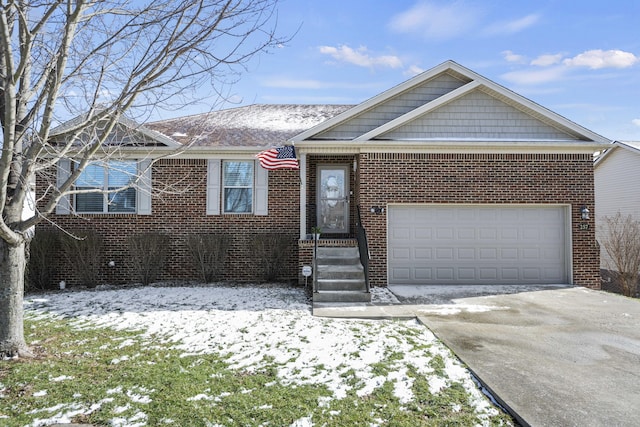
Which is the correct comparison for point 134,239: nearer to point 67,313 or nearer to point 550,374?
point 67,313

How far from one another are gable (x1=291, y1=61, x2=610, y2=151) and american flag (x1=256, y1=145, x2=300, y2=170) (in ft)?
1.08

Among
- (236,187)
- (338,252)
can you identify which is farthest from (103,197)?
(338,252)

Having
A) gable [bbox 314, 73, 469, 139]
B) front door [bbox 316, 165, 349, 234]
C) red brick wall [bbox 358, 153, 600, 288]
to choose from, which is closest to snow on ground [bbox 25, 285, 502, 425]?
front door [bbox 316, 165, 349, 234]

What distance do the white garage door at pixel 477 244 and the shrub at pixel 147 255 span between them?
19.5ft

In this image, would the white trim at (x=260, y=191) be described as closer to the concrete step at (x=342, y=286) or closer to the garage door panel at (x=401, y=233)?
the concrete step at (x=342, y=286)

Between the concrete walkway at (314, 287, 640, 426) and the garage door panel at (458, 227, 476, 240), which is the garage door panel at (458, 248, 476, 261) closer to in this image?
the garage door panel at (458, 227, 476, 240)

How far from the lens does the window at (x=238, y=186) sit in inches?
422

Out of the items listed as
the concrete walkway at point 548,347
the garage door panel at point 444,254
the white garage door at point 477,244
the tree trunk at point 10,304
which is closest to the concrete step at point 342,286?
the concrete walkway at point 548,347

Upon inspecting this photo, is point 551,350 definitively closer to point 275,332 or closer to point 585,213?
point 275,332

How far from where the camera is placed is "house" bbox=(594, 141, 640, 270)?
16.1m

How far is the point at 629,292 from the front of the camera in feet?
44.2

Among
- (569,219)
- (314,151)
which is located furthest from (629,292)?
(314,151)

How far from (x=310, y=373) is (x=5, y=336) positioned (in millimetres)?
3772

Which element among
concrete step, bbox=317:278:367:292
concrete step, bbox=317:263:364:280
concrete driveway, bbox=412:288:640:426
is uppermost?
concrete step, bbox=317:263:364:280
